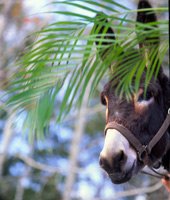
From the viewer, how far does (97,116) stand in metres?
17.5

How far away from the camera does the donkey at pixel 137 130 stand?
1801 millimetres

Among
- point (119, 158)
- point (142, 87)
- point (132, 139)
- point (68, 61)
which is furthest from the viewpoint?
point (142, 87)

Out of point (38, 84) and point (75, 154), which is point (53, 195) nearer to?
point (75, 154)

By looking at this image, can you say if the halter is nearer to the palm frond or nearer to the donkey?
the donkey

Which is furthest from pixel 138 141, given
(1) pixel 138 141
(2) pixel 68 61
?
(2) pixel 68 61

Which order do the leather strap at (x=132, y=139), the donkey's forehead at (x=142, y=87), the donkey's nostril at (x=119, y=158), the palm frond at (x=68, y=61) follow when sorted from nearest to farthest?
the palm frond at (x=68, y=61)
the donkey's nostril at (x=119, y=158)
the leather strap at (x=132, y=139)
the donkey's forehead at (x=142, y=87)

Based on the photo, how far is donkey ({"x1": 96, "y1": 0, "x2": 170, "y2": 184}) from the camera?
1801 millimetres

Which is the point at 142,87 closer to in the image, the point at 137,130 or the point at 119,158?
the point at 137,130

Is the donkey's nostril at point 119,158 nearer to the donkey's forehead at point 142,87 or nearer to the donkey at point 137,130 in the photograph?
the donkey at point 137,130

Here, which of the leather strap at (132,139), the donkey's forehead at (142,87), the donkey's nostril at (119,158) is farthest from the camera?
the donkey's forehead at (142,87)

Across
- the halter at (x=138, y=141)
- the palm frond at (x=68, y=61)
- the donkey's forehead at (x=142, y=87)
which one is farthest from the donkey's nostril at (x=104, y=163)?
the palm frond at (x=68, y=61)

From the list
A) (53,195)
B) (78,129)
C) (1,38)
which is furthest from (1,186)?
(1,38)

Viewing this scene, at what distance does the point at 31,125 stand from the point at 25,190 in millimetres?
16357

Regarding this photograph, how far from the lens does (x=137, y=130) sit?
6.47 feet
